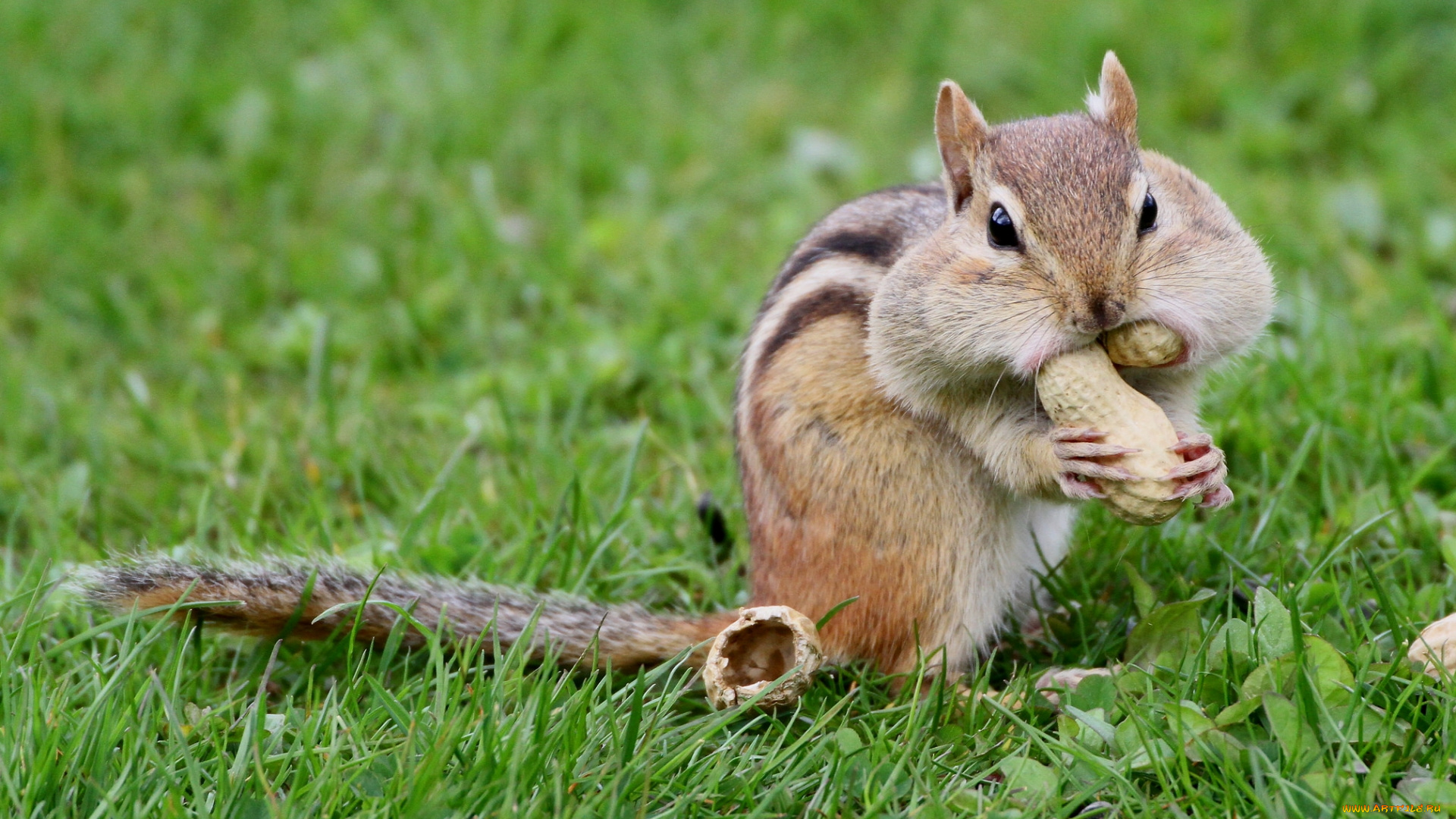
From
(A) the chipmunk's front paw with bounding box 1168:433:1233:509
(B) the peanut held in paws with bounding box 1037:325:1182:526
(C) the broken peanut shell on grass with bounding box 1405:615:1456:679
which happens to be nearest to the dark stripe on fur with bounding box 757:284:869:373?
(B) the peanut held in paws with bounding box 1037:325:1182:526

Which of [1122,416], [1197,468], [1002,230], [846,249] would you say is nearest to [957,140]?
[1002,230]

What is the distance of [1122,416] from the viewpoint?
2.30m

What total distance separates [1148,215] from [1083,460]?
0.43 m

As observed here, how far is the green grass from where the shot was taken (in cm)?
220

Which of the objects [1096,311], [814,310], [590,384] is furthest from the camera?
[590,384]

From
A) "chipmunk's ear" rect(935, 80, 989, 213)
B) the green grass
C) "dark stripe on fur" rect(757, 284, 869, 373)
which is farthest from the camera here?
"dark stripe on fur" rect(757, 284, 869, 373)

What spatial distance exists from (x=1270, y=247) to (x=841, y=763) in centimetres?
272

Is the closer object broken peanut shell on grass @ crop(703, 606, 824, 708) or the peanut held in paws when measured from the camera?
the peanut held in paws

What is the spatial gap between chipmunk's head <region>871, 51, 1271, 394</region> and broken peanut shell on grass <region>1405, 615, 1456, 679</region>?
0.57 meters

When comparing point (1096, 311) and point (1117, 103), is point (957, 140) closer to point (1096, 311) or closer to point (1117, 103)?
point (1117, 103)

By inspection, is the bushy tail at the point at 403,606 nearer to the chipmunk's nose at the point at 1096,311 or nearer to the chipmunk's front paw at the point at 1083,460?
the chipmunk's front paw at the point at 1083,460

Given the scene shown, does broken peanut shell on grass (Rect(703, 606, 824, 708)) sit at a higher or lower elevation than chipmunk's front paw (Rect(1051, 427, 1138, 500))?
lower

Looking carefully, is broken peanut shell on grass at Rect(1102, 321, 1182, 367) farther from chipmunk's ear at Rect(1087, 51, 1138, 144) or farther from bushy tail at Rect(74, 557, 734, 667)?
bushy tail at Rect(74, 557, 734, 667)

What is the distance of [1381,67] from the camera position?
513 cm
